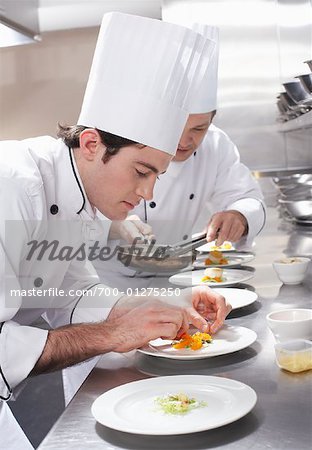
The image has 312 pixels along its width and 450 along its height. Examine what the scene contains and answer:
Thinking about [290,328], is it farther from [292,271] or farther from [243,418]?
[292,271]

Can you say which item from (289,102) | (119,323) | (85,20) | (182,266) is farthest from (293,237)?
(85,20)

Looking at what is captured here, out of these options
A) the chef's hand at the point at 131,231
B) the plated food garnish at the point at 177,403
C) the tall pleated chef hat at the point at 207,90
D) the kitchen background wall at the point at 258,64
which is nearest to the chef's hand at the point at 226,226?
the chef's hand at the point at 131,231

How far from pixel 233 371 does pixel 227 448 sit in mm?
350

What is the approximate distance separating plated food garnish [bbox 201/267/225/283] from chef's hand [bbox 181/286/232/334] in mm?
427

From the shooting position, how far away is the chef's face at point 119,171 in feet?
5.38

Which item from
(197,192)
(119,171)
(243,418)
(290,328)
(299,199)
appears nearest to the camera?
(243,418)

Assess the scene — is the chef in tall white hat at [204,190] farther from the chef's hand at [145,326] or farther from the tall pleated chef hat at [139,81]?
the chef's hand at [145,326]

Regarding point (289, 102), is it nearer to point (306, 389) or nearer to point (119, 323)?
point (119, 323)

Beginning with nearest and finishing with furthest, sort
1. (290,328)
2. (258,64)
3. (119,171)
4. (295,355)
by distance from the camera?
(295,355) → (290,328) → (119,171) → (258,64)

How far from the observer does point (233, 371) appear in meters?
1.33

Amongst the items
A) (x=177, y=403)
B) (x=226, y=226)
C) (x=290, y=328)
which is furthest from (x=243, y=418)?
(x=226, y=226)

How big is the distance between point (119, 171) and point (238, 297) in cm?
52

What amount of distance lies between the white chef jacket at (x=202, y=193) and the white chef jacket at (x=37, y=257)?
83 centimetres

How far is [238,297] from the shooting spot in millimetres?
1859
